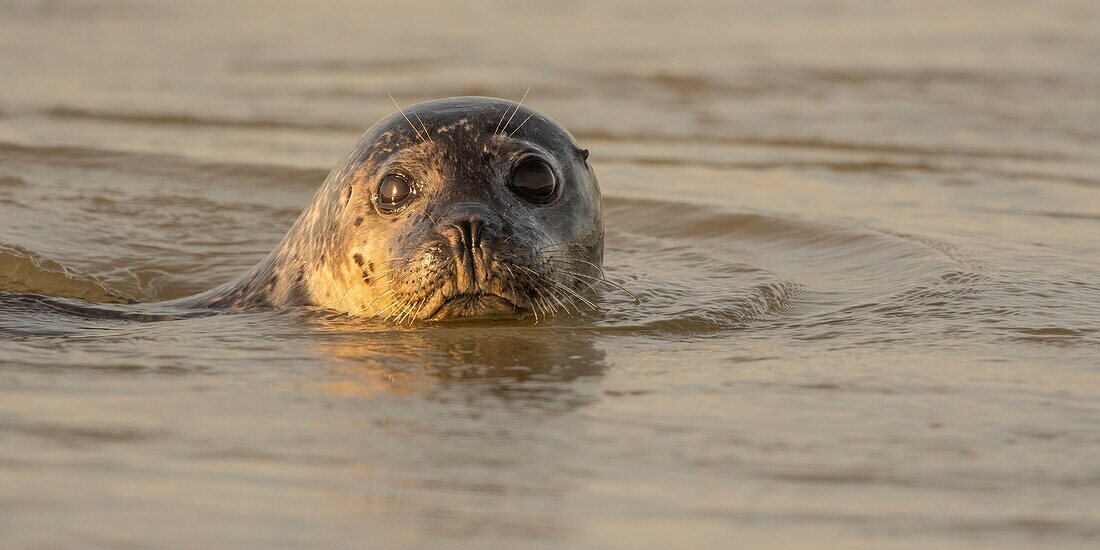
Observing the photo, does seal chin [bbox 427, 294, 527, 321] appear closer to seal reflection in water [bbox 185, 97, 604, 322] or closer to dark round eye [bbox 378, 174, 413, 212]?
seal reflection in water [bbox 185, 97, 604, 322]

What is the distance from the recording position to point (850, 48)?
1259 centimetres

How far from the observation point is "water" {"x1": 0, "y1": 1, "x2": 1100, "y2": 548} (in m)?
3.18

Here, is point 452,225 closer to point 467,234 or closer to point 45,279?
point 467,234

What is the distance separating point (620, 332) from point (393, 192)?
2.76 feet

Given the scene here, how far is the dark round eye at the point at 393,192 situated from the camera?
201 inches

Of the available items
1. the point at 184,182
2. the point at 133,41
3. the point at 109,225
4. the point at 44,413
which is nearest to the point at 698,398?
the point at 44,413

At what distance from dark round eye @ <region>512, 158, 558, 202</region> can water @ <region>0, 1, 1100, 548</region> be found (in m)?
0.42

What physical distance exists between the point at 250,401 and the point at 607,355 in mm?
1110

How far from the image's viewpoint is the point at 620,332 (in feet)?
16.3

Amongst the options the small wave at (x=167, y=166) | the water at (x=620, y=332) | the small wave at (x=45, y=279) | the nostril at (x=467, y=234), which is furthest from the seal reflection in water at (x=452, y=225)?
the small wave at (x=167, y=166)

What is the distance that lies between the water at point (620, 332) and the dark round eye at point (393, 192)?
1.30 ft

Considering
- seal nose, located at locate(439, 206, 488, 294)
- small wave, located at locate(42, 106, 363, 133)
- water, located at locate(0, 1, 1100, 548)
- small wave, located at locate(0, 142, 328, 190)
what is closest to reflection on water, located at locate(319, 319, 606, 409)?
water, located at locate(0, 1, 1100, 548)

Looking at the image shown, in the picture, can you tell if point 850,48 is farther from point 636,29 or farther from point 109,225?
point 109,225

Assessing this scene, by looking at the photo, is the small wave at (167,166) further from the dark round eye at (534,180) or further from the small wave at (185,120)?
the dark round eye at (534,180)
